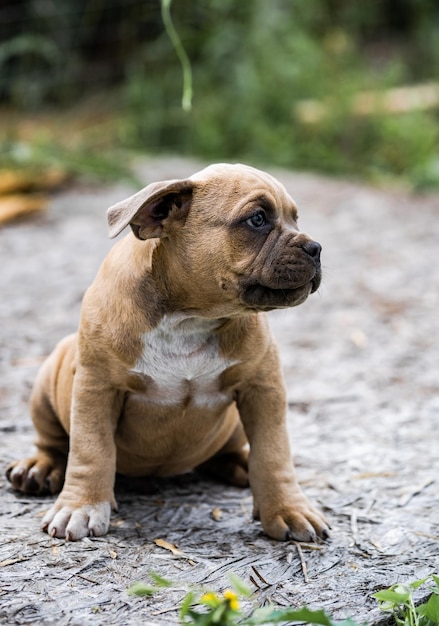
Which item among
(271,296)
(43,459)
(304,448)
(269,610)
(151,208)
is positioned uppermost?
(151,208)

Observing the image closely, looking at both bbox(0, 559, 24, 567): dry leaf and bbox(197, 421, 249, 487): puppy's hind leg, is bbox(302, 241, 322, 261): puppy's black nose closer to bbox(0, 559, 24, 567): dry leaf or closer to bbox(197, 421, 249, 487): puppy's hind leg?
bbox(197, 421, 249, 487): puppy's hind leg

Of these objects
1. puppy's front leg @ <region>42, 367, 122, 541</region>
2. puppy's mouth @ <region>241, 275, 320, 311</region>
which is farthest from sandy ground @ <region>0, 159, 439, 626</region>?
puppy's mouth @ <region>241, 275, 320, 311</region>

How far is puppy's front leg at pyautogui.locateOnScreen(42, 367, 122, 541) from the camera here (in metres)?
3.68

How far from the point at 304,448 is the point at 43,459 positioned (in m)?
1.42

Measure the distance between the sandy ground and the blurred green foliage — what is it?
2281 millimetres

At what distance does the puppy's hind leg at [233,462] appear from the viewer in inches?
173

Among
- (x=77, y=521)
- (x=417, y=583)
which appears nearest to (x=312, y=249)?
(x=417, y=583)

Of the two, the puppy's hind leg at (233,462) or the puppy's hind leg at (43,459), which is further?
the puppy's hind leg at (233,462)

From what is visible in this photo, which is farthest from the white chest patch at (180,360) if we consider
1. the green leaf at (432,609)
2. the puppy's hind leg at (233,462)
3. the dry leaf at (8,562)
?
the green leaf at (432,609)

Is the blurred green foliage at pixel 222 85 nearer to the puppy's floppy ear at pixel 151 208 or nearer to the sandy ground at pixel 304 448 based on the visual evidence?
the sandy ground at pixel 304 448

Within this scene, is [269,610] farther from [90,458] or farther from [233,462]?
[233,462]

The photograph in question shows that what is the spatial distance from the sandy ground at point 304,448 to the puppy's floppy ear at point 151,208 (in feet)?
4.01

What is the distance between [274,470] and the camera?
12.4 ft

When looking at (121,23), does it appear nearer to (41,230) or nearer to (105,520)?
(41,230)
